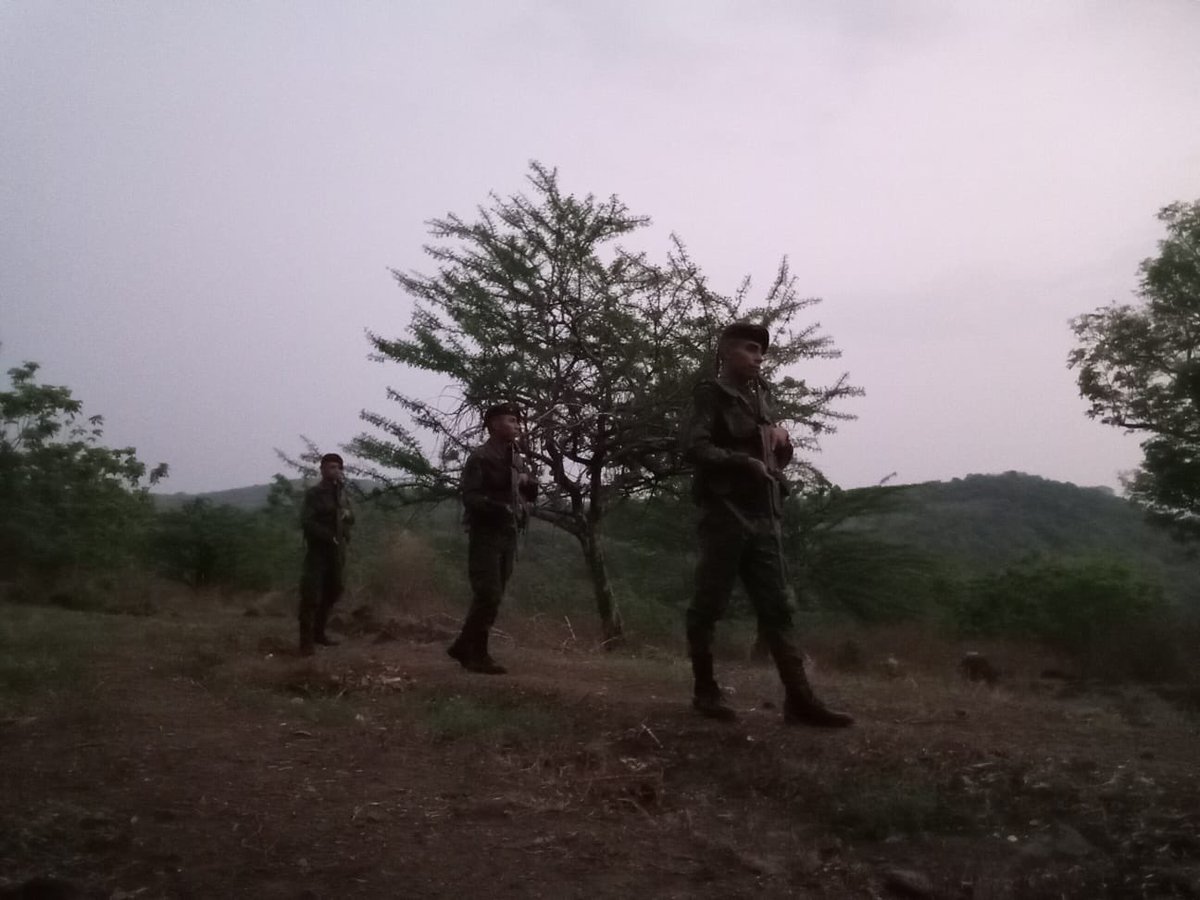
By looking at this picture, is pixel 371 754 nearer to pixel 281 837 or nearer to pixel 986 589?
pixel 281 837

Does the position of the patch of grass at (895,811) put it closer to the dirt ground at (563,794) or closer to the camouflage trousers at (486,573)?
the dirt ground at (563,794)

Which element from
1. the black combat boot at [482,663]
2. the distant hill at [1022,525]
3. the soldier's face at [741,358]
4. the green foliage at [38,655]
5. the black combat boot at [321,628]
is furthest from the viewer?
the distant hill at [1022,525]

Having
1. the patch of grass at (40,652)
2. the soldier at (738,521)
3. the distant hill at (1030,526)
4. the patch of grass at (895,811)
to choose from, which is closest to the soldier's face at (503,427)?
the soldier at (738,521)

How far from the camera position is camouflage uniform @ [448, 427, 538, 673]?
23.6 feet

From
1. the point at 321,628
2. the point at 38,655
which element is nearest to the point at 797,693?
the point at 321,628

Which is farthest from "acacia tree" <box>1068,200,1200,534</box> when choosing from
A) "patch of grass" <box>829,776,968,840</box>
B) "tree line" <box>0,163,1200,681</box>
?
"patch of grass" <box>829,776,968,840</box>

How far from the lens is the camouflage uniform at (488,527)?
7199mm

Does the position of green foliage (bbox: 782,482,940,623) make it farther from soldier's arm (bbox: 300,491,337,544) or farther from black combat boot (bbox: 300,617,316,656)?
black combat boot (bbox: 300,617,316,656)

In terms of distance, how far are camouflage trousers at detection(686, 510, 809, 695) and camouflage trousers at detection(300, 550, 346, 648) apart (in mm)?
4411

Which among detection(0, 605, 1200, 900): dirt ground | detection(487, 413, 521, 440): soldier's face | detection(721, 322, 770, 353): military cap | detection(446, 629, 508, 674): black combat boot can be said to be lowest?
detection(0, 605, 1200, 900): dirt ground

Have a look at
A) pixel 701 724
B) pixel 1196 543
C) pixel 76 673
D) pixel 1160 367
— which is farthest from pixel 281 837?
pixel 1196 543

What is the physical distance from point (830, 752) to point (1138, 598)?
14970 millimetres

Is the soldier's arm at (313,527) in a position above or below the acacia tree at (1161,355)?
below

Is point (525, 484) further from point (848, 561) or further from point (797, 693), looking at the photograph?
point (848, 561)
